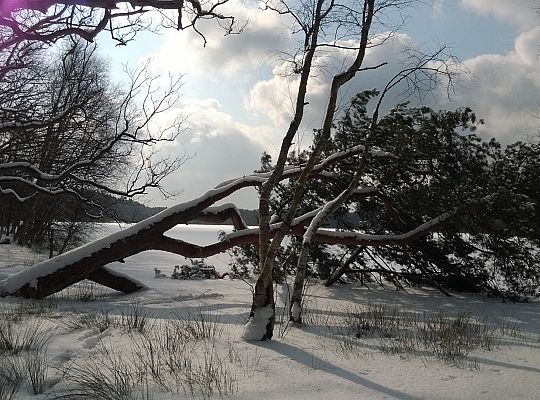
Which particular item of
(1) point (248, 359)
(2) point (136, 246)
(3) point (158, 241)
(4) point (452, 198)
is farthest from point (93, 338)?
(4) point (452, 198)

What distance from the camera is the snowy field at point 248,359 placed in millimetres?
3219

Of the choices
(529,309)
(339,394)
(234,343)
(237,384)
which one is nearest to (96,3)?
(234,343)

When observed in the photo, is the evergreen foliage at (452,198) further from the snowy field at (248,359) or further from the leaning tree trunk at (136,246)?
the snowy field at (248,359)

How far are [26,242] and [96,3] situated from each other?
2399 cm

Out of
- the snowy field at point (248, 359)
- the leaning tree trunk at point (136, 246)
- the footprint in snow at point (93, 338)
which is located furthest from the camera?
the leaning tree trunk at point (136, 246)

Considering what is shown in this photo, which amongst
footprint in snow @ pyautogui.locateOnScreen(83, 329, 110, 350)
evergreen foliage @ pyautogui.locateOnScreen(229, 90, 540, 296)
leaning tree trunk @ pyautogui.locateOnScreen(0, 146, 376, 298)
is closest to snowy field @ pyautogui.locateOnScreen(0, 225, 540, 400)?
footprint in snow @ pyautogui.locateOnScreen(83, 329, 110, 350)

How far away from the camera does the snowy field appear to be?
10.6ft

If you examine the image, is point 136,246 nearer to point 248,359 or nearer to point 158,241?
point 158,241

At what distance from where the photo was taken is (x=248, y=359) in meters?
4.16

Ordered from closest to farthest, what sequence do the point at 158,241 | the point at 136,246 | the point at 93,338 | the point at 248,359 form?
the point at 248,359
the point at 93,338
the point at 136,246
the point at 158,241

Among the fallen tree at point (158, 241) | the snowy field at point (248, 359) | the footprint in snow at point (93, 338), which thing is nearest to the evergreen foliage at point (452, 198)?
the fallen tree at point (158, 241)

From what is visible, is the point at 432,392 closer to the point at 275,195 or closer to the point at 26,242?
the point at 275,195

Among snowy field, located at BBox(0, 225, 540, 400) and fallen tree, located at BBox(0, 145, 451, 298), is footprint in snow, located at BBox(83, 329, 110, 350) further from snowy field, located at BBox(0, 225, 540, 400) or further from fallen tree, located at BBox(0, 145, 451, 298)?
fallen tree, located at BBox(0, 145, 451, 298)

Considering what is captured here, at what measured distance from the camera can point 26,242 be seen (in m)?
26.2
